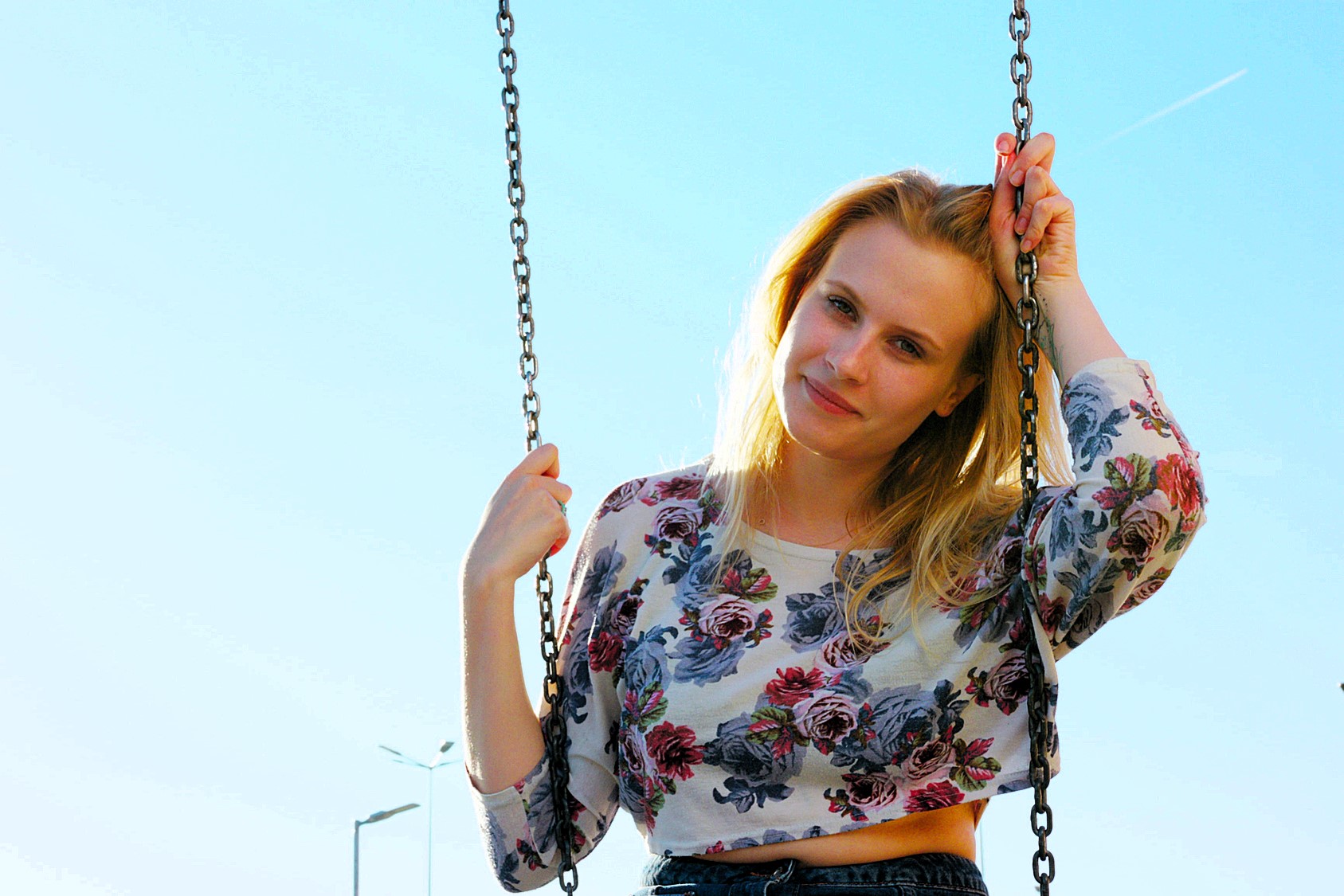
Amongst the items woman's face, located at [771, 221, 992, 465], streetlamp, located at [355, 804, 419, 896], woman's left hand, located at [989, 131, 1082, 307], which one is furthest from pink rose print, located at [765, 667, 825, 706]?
streetlamp, located at [355, 804, 419, 896]

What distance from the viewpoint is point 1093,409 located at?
9.41 ft

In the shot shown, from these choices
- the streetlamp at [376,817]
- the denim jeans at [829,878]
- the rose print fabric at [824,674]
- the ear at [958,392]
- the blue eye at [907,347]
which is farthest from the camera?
the streetlamp at [376,817]

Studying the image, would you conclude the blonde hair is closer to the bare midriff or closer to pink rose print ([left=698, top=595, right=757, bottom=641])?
pink rose print ([left=698, top=595, right=757, bottom=641])

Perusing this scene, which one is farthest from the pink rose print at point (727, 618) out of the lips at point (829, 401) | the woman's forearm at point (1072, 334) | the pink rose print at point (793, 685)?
the woman's forearm at point (1072, 334)

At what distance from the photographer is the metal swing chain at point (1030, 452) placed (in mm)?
2867

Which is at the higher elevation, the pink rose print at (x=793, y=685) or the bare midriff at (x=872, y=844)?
the pink rose print at (x=793, y=685)

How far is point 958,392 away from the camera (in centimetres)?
331

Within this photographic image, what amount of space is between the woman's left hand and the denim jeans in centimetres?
110

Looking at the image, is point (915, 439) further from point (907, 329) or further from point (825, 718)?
point (825, 718)

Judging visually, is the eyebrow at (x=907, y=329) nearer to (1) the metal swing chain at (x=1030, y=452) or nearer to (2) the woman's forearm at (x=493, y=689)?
(1) the metal swing chain at (x=1030, y=452)

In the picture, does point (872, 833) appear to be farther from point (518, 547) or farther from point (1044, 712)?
point (518, 547)

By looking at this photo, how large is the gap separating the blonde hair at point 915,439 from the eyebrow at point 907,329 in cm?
14

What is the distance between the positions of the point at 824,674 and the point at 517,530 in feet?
2.18

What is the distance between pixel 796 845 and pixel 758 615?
461 mm
